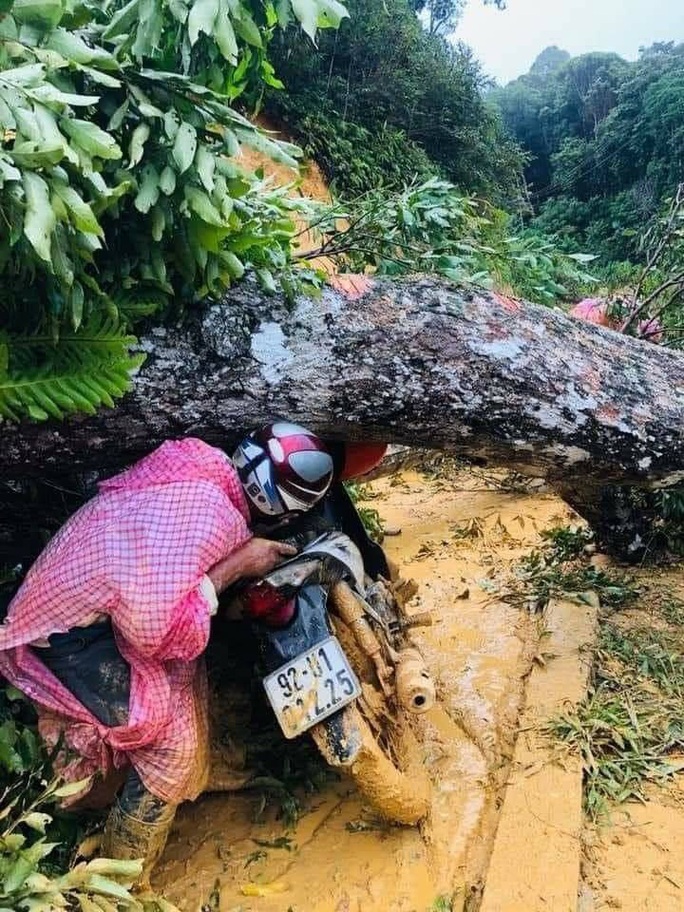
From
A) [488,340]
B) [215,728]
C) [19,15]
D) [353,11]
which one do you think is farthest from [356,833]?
[353,11]

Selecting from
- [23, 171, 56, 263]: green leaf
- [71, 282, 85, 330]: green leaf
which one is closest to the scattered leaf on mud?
[71, 282, 85, 330]: green leaf

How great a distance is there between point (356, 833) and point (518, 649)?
153 centimetres

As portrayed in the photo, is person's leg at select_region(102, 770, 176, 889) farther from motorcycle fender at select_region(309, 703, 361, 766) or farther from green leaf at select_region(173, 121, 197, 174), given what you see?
green leaf at select_region(173, 121, 197, 174)

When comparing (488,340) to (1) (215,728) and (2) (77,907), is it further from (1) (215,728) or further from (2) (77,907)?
(2) (77,907)

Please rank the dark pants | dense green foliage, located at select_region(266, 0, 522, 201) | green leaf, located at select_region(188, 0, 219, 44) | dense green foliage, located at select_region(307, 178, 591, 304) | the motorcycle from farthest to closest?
dense green foliage, located at select_region(266, 0, 522, 201) → dense green foliage, located at select_region(307, 178, 591, 304) → the motorcycle → the dark pants → green leaf, located at select_region(188, 0, 219, 44)

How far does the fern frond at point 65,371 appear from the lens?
2301mm

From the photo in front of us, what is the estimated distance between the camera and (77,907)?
227cm

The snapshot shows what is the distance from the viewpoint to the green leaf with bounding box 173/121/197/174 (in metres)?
2.25

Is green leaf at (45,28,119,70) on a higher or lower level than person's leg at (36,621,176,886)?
higher

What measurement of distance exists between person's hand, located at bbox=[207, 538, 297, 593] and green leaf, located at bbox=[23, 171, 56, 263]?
1235 millimetres

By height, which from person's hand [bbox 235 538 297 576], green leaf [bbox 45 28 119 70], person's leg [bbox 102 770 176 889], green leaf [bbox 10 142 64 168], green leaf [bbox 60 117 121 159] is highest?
green leaf [bbox 45 28 119 70]

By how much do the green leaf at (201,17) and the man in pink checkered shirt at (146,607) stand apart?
1.27 m

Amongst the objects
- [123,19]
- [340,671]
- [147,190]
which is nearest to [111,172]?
[147,190]

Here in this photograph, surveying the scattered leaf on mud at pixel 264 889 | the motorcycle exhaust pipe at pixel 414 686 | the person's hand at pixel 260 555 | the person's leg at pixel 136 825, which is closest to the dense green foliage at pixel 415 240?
the person's hand at pixel 260 555
